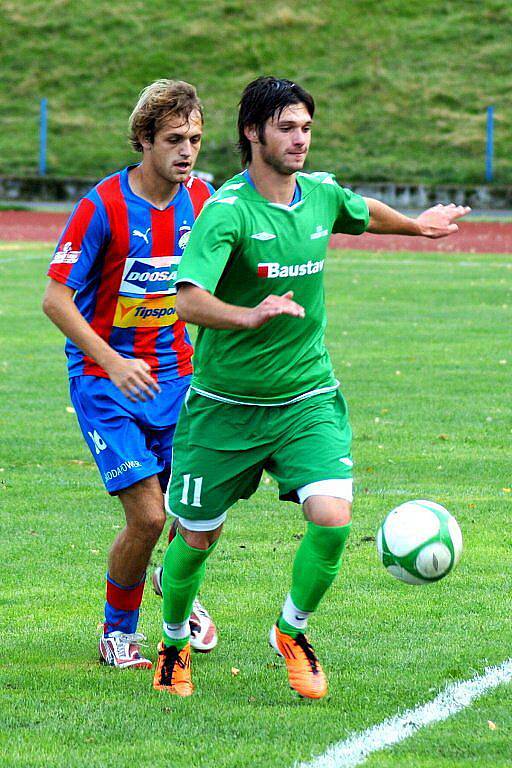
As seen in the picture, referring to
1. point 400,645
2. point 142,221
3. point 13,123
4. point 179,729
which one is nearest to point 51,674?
point 179,729

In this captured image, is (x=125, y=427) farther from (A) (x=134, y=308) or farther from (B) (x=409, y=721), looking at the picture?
(B) (x=409, y=721)

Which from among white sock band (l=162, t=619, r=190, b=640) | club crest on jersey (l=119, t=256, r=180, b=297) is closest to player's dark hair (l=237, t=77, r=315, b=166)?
club crest on jersey (l=119, t=256, r=180, b=297)

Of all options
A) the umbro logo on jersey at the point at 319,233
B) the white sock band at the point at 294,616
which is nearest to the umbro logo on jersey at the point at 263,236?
the umbro logo on jersey at the point at 319,233

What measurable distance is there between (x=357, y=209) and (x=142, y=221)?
2.76 ft

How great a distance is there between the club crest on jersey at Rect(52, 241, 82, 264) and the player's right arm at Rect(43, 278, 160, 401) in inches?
3.3

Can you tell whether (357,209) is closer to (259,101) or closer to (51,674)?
(259,101)

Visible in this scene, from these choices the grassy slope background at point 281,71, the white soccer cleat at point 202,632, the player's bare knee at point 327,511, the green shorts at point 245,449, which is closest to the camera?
the player's bare knee at point 327,511

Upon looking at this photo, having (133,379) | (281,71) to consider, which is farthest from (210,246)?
(281,71)

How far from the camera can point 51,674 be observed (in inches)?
209

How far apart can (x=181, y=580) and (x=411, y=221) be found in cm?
169

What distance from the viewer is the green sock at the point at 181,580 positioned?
17.0 feet

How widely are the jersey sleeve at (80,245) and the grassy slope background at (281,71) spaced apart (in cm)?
3363

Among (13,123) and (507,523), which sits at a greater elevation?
(507,523)

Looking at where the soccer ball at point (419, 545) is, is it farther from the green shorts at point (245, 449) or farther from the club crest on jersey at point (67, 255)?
the club crest on jersey at point (67, 255)
